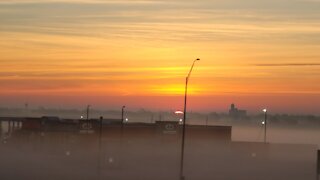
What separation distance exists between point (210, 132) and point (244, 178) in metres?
34.4

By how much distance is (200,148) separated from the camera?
10038 centimetres

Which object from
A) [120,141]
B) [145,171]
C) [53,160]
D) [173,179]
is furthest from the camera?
[120,141]

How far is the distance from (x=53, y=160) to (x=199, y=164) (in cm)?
1644

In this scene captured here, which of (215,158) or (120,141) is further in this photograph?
(215,158)

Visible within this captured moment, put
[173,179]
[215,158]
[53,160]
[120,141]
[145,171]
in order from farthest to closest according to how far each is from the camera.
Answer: [215,158] < [120,141] < [53,160] < [145,171] < [173,179]

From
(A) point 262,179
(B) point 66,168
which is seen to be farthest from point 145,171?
(A) point 262,179

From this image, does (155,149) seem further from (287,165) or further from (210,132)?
(287,165)

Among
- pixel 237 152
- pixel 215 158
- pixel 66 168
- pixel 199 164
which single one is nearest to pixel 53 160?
pixel 66 168

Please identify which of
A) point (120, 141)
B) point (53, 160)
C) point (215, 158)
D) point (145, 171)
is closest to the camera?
point (145, 171)

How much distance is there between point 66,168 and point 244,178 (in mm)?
17141

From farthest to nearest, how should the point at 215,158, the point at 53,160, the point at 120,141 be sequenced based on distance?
the point at 215,158 < the point at 120,141 < the point at 53,160

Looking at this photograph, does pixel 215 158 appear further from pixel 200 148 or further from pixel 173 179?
pixel 173 179

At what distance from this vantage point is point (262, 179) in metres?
63.1

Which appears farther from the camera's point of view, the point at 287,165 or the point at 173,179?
the point at 287,165
